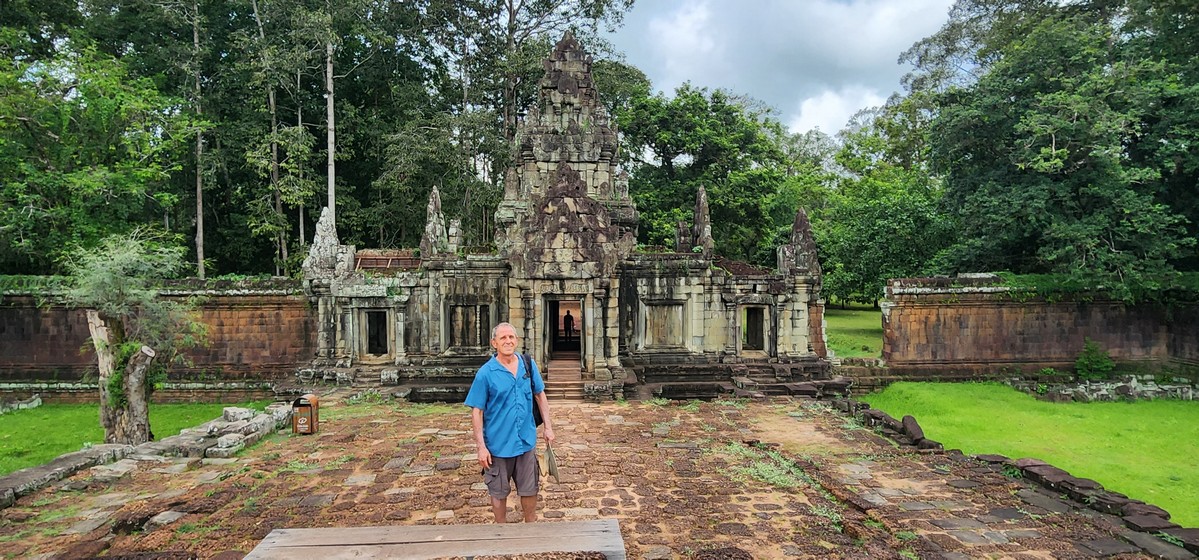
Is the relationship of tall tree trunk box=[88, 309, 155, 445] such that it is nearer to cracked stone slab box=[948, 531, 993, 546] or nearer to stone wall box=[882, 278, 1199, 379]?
cracked stone slab box=[948, 531, 993, 546]

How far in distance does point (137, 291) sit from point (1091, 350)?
25.5 meters

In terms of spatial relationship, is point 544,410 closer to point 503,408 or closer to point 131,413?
point 503,408

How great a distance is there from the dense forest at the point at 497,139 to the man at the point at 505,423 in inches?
567

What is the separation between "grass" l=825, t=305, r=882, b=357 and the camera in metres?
22.0

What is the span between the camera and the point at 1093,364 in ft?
61.4

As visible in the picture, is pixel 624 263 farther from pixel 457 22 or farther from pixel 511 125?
pixel 457 22

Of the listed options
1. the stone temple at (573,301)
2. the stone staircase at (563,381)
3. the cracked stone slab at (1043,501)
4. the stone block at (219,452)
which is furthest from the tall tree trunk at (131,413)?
the cracked stone slab at (1043,501)

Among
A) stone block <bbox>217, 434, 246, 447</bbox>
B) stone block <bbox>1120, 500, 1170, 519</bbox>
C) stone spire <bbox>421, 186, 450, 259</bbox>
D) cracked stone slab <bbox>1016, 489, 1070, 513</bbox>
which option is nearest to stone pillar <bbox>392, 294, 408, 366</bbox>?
stone spire <bbox>421, 186, 450, 259</bbox>

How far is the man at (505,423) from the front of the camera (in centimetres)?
549

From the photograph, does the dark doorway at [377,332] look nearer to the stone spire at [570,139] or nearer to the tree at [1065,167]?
the stone spire at [570,139]

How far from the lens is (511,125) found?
1193 inches

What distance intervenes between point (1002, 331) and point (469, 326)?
16410 mm

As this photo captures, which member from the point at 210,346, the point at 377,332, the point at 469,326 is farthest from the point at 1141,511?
the point at 210,346

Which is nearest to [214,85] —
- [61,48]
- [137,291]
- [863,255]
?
[61,48]
